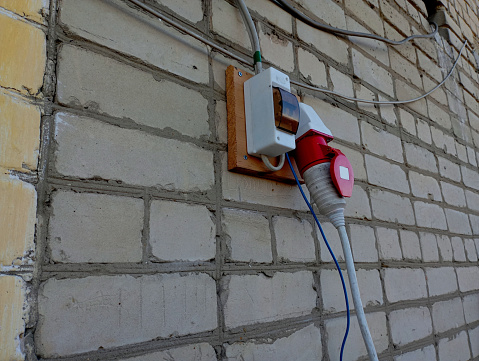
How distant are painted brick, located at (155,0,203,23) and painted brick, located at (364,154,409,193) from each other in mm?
746

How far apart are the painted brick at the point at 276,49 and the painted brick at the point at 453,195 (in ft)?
Answer: 3.44

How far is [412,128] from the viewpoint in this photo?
170cm

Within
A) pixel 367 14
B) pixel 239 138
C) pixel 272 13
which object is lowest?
pixel 239 138

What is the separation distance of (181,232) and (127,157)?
0.59 feet

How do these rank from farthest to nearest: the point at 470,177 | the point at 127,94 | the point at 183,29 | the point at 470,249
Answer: the point at 470,177 → the point at 470,249 → the point at 183,29 → the point at 127,94

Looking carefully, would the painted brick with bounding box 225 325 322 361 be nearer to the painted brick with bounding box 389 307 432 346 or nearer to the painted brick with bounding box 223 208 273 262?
the painted brick with bounding box 223 208 273 262

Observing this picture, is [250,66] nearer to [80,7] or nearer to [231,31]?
[231,31]

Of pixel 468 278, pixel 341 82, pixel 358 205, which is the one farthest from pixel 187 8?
pixel 468 278

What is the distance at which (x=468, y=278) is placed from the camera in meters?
1.78

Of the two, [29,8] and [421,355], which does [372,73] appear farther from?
[29,8]

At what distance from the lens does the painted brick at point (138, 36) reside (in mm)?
732

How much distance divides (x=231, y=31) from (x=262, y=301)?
0.67 m

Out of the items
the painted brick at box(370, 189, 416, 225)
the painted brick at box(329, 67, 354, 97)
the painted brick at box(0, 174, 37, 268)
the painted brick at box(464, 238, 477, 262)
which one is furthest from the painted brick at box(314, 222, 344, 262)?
the painted brick at box(464, 238, 477, 262)

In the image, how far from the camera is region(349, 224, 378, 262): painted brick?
1192 mm
